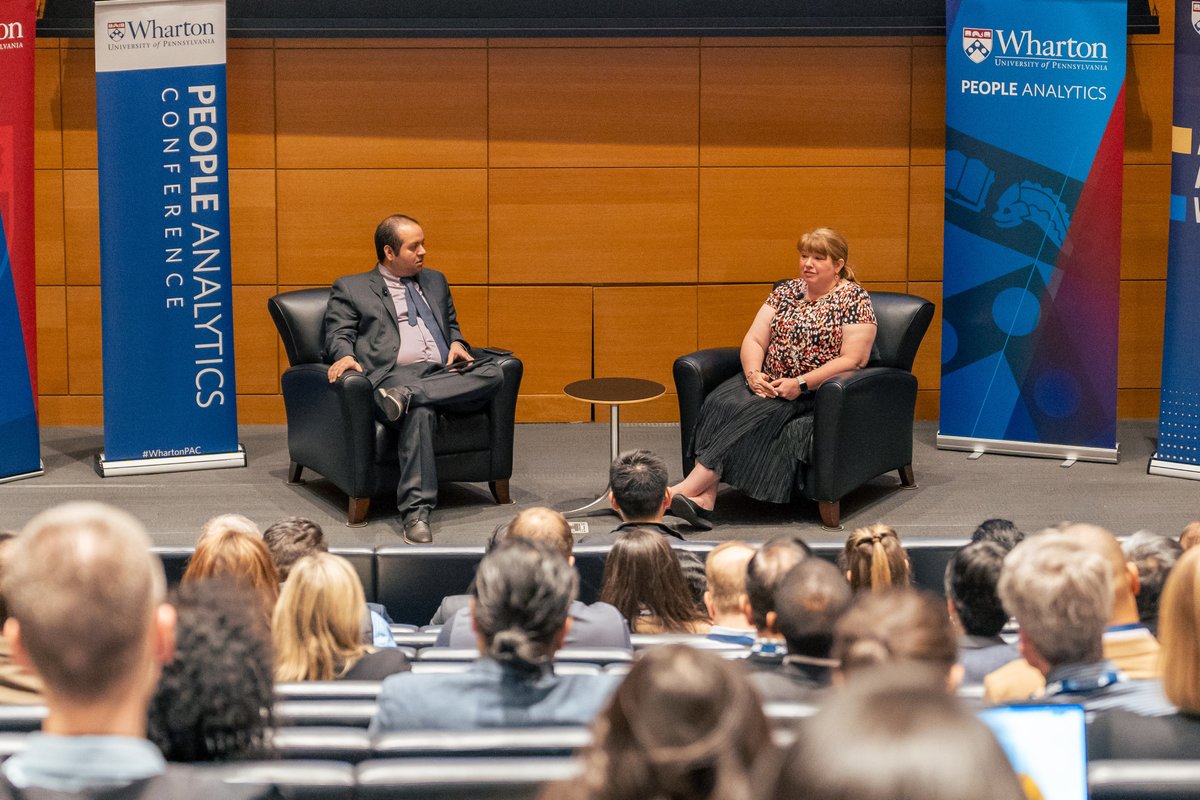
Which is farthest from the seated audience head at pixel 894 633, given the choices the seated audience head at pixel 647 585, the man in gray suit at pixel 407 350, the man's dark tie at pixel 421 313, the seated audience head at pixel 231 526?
the man's dark tie at pixel 421 313

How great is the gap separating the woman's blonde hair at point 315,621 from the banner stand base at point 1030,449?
14.7ft

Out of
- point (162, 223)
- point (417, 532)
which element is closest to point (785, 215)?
Result: point (417, 532)

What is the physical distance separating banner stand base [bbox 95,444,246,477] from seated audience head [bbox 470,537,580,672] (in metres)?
4.21

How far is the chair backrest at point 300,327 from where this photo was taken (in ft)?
20.1

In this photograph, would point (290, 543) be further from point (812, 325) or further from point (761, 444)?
point (812, 325)

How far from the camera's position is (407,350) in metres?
6.03

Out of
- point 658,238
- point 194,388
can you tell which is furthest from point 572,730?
point 658,238

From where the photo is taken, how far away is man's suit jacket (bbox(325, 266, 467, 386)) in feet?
19.5

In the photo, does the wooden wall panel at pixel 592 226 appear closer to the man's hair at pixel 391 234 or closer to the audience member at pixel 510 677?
the man's hair at pixel 391 234

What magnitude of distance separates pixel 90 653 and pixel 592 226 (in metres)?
5.90

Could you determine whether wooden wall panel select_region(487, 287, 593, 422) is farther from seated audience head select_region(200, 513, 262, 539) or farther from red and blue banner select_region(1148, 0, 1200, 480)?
seated audience head select_region(200, 513, 262, 539)

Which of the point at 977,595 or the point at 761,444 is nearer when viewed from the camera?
the point at 977,595

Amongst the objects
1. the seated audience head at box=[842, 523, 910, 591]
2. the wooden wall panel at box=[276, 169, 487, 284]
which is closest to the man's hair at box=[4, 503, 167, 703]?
the seated audience head at box=[842, 523, 910, 591]

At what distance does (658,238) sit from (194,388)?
7.61ft
